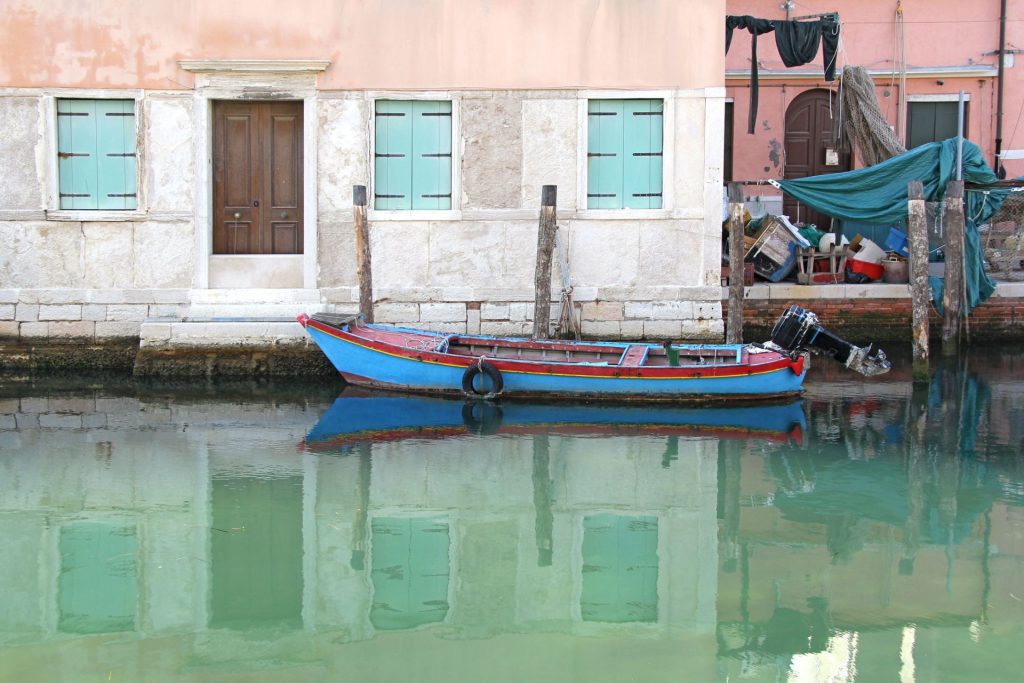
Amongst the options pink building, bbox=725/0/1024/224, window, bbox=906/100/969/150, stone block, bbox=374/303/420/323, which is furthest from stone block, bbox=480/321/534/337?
window, bbox=906/100/969/150

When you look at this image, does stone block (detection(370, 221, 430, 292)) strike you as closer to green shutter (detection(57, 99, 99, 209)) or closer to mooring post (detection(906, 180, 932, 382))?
green shutter (detection(57, 99, 99, 209))

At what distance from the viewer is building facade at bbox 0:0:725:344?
12.7m

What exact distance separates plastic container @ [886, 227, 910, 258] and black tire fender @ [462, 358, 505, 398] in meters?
6.07

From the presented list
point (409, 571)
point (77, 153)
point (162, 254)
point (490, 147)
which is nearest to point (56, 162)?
point (77, 153)

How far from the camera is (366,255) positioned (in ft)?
40.7

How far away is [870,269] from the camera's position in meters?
15.0

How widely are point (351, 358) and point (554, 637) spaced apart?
6.31 meters

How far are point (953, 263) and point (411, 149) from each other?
6062 millimetres

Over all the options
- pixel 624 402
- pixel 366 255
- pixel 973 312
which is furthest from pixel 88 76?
pixel 973 312

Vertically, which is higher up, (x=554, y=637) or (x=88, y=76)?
(x=88, y=76)

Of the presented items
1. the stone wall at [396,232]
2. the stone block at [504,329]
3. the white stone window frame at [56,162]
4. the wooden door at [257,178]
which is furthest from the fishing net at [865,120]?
the white stone window frame at [56,162]

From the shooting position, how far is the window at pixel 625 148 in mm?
12883

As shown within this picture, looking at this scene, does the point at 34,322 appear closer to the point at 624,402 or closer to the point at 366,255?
the point at 366,255

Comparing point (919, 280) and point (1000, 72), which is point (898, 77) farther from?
point (919, 280)
